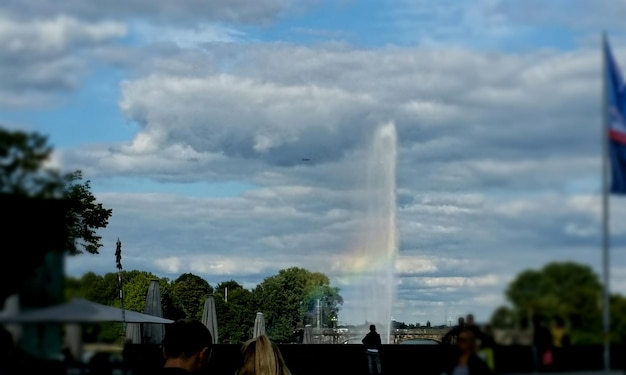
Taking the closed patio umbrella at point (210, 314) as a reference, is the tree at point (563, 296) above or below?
below

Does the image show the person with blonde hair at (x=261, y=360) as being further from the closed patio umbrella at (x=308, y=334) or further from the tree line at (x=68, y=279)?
the closed patio umbrella at (x=308, y=334)

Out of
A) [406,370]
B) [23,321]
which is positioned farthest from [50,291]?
[406,370]

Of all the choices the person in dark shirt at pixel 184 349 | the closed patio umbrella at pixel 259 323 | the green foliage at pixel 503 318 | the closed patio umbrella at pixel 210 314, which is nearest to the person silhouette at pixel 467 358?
the green foliage at pixel 503 318

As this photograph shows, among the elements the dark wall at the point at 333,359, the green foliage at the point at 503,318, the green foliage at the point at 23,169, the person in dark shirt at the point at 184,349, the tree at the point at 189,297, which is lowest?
the dark wall at the point at 333,359

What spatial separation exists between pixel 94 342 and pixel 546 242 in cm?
190

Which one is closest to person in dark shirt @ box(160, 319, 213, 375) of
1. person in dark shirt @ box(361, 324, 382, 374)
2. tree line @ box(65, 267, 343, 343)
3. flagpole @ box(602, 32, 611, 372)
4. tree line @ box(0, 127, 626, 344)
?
tree line @ box(0, 127, 626, 344)

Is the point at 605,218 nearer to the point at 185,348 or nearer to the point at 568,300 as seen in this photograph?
the point at 568,300

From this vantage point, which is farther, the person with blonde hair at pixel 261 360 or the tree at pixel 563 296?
the person with blonde hair at pixel 261 360

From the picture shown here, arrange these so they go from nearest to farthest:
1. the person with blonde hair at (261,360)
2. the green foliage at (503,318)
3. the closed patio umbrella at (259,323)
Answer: the green foliage at (503,318)
the person with blonde hair at (261,360)
the closed patio umbrella at (259,323)

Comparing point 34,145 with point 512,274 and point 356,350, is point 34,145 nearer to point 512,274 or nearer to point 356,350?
point 512,274

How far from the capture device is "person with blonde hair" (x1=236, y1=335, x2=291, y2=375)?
10008mm

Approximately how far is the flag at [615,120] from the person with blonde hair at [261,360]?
241 inches

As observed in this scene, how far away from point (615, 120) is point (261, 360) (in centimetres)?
620

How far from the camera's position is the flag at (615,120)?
4211mm
